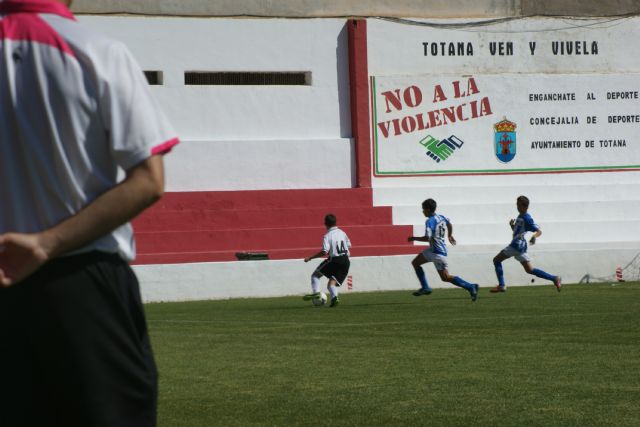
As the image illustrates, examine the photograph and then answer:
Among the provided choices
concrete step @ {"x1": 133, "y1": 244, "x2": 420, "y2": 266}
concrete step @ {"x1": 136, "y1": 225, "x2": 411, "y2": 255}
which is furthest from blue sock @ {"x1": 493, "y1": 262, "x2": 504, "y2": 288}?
concrete step @ {"x1": 136, "y1": 225, "x2": 411, "y2": 255}

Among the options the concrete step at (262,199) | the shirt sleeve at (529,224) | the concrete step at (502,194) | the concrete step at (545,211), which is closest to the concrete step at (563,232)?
the concrete step at (545,211)

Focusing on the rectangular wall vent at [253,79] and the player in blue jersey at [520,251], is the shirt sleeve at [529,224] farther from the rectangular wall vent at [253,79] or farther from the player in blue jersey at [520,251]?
the rectangular wall vent at [253,79]

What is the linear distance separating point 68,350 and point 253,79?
31.3 m

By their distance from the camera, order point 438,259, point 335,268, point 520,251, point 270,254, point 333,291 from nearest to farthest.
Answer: point 333,291 < point 335,268 < point 438,259 < point 520,251 < point 270,254

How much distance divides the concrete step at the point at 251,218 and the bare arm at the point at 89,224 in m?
27.8

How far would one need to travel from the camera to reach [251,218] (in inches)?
1266

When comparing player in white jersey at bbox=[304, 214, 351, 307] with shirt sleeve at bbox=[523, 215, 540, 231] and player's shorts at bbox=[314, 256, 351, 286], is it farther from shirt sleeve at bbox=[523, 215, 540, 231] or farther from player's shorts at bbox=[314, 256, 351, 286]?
shirt sleeve at bbox=[523, 215, 540, 231]

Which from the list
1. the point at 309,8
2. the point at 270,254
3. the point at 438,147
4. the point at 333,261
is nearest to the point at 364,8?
the point at 309,8

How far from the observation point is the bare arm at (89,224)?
10.6ft

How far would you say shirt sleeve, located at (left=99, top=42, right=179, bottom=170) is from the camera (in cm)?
333

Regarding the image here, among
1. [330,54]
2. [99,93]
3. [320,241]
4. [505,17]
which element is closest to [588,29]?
[505,17]

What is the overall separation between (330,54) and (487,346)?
2126 centimetres

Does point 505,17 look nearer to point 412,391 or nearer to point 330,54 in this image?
point 330,54

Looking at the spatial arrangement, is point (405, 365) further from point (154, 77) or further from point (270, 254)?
point (154, 77)
